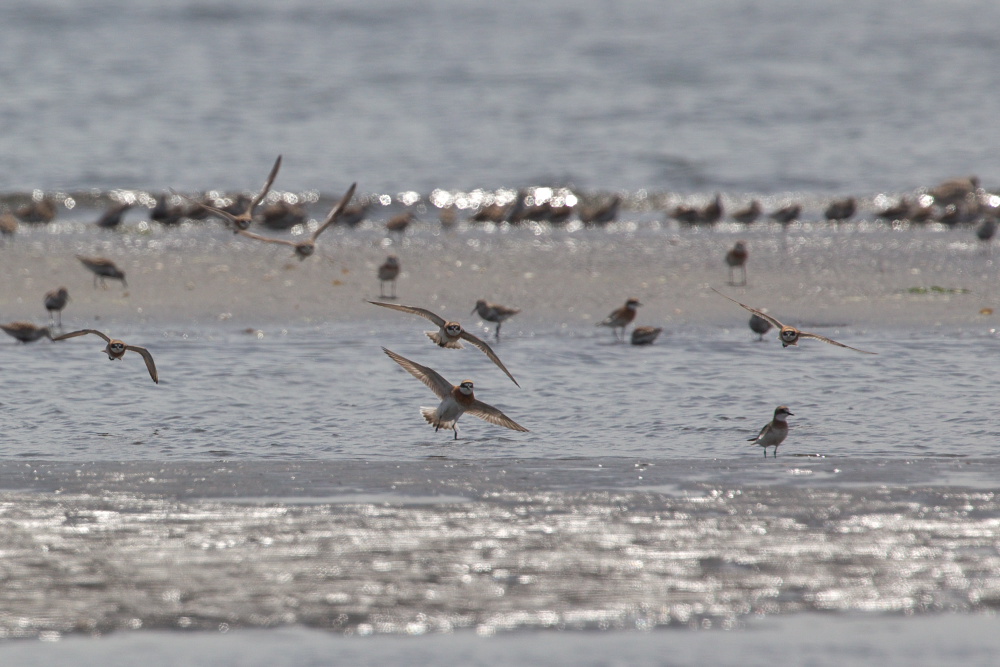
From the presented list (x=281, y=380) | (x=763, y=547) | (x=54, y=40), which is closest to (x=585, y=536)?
(x=763, y=547)

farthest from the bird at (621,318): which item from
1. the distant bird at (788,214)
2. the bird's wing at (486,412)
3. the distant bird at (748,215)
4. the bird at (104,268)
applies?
the distant bird at (748,215)

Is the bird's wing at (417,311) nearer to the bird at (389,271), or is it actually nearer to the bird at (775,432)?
the bird at (775,432)

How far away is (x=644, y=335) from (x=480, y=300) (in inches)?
98.1

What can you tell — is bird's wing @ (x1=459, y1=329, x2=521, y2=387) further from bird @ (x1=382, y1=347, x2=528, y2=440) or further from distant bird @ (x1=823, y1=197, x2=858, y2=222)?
distant bird @ (x1=823, y1=197, x2=858, y2=222)

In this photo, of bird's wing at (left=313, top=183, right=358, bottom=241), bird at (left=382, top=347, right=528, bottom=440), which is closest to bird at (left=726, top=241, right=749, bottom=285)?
bird's wing at (left=313, top=183, right=358, bottom=241)

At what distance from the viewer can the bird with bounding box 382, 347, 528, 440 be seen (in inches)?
402

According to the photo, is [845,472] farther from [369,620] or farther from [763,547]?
[369,620]

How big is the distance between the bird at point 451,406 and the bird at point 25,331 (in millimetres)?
5354

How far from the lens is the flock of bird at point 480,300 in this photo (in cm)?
1034

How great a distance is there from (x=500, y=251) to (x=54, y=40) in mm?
35942

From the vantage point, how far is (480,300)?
1619cm

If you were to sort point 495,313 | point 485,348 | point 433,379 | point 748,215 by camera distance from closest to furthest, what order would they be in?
1. point 485,348
2. point 433,379
3. point 495,313
4. point 748,215

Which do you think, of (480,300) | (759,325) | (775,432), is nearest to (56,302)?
(480,300)

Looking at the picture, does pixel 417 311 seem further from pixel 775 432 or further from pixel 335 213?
pixel 775 432
